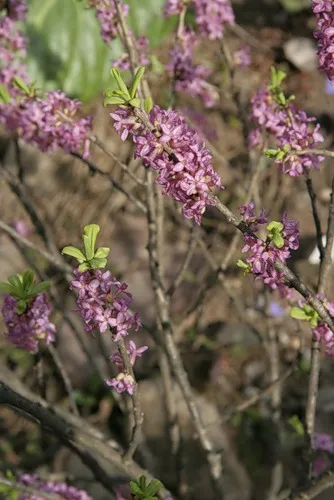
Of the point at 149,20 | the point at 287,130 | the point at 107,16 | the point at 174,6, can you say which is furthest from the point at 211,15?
the point at 149,20

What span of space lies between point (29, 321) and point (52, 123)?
46 cm

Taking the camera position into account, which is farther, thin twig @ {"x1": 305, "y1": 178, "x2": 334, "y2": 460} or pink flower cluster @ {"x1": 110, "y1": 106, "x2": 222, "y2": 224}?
thin twig @ {"x1": 305, "y1": 178, "x2": 334, "y2": 460}

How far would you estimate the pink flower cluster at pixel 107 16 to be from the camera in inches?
61.3

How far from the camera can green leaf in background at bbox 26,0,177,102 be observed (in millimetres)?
3566

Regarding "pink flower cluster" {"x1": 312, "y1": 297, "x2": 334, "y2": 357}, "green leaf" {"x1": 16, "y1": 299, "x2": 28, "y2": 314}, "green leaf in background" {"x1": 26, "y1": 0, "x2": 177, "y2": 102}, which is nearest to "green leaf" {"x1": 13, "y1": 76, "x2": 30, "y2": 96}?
"green leaf" {"x1": 16, "y1": 299, "x2": 28, "y2": 314}

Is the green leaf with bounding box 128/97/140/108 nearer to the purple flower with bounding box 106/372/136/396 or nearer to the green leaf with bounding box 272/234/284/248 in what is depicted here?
the green leaf with bounding box 272/234/284/248

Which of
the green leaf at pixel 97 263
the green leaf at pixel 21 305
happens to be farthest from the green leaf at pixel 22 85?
the green leaf at pixel 97 263

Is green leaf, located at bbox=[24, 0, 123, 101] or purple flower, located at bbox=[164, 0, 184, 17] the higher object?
green leaf, located at bbox=[24, 0, 123, 101]

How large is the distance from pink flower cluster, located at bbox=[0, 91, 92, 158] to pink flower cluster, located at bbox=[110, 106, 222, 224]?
492 mm

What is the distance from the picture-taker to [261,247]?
1062 millimetres

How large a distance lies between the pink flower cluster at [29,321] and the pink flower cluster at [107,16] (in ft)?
2.33

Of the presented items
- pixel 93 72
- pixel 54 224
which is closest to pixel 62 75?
pixel 93 72

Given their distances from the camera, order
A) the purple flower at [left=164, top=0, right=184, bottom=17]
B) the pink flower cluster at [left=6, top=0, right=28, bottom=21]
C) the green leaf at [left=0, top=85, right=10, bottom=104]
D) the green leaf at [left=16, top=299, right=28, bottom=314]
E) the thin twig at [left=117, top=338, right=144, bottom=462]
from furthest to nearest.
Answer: the pink flower cluster at [left=6, top=0, right=28, bottom=21], the purple flower at [left=164, top=0, right=184, bottom=17], the green leaf at [left=0, top=85, right=10, bottom=104], the green leaf at [left=16, top=299, right=28, bottom=314], the thin twig at [left=117, top=338, right=144, bottom=462]

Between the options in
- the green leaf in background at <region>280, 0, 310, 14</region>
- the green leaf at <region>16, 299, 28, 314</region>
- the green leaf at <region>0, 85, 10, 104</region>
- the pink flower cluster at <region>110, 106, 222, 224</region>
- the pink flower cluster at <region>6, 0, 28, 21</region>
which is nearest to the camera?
the pink flower cluster at <region>110, 106, 222, 224</region>
